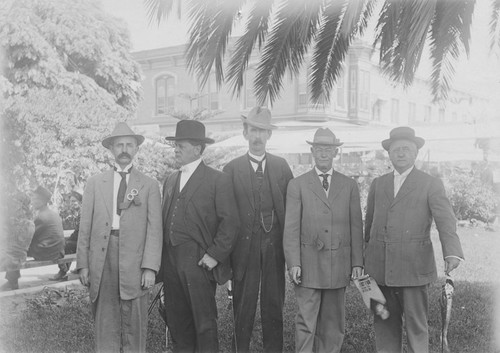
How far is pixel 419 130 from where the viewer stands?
45.2 ft

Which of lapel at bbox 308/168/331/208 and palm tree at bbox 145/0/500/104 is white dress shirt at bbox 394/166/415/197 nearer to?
lapel at bbox 308/168/331/208

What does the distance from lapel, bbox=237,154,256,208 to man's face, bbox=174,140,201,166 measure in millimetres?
400

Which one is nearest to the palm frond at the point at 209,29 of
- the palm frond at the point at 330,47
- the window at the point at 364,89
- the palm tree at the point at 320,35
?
the palm tree at the point at 320,35

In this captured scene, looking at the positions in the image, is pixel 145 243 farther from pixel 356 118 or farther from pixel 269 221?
pixel 356 118

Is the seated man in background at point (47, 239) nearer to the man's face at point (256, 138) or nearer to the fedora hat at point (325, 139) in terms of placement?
the man's face at point (256, 138)

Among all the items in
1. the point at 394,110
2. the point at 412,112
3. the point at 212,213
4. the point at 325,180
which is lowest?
the point at 212,213

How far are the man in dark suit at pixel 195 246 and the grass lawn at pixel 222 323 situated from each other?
0.79 metres

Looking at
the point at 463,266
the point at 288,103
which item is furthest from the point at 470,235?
the point at 288,103

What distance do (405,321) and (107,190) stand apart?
8.17ft

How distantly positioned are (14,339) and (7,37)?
22.7 ft

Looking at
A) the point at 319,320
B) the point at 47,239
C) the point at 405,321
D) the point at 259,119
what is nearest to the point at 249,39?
the point at 259,119

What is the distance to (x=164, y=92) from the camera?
1677 cm

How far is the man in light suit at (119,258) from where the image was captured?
14.3 feet

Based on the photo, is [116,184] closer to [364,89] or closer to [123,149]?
[123,149]
